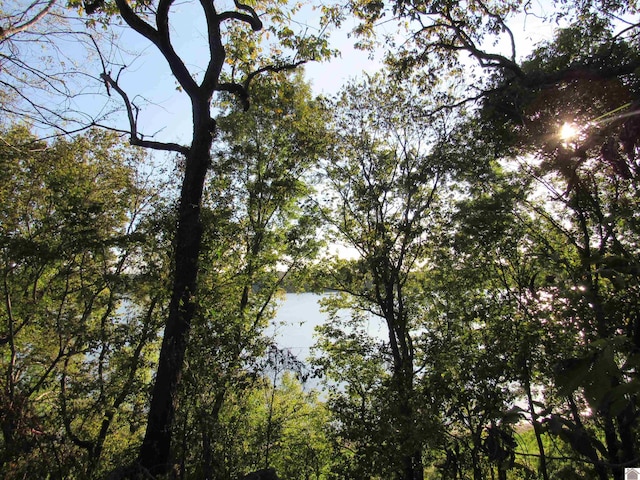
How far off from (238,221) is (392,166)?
4762 millimetres

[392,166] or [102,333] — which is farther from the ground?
[392,166]

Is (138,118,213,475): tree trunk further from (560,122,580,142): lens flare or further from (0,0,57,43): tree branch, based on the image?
(560,122,580,142): lens flare

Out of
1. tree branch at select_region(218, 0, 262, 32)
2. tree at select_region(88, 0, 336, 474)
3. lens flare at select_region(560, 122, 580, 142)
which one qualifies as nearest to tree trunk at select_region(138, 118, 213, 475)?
tree at select_region(88, 0, 336, 474)

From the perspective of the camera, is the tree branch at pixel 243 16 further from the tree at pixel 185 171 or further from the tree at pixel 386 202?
the tree at pixel 386 202

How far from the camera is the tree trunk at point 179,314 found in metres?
3.74

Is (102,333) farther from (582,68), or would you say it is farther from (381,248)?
(582,68)

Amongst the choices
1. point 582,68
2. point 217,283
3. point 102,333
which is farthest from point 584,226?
point 102,333

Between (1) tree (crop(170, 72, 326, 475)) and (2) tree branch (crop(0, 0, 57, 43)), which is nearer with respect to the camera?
(2) tree branch (crop(0, 0, 57, 43))

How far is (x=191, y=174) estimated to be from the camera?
4.53 meters

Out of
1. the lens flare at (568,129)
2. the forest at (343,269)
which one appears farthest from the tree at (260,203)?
the lens flare at (568,129)

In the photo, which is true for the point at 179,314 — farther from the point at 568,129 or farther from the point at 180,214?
the point at 568,129

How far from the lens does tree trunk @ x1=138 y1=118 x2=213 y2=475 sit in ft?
12.3

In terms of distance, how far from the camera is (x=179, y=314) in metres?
4.05

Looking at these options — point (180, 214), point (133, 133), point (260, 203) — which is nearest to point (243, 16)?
point (133, 133)
